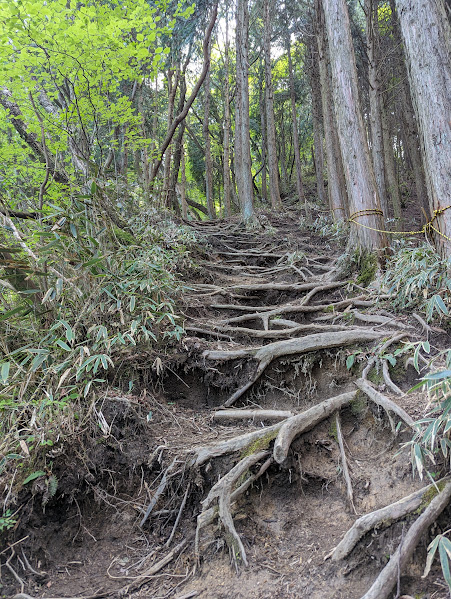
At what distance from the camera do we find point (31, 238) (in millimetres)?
3500

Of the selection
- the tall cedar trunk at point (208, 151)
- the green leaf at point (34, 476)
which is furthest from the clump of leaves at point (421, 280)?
the tall cedar trunk at point (208, 151)

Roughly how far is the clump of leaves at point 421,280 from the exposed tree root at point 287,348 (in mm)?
549

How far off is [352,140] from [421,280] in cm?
310

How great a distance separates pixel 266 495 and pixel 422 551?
3.39 feet

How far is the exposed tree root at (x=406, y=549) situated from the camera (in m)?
1.69

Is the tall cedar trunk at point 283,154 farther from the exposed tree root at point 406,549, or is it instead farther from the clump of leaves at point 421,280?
the exposed tree root at point 406,549

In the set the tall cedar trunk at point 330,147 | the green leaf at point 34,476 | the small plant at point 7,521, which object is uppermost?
the tall cedar trunk at point 330,147

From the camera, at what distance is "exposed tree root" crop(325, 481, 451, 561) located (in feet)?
6.33

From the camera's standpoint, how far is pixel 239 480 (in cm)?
253

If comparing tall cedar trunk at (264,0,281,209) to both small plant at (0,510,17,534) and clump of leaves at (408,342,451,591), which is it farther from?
small plant at (0,510,17,534)

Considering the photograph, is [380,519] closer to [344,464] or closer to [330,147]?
[344,464]

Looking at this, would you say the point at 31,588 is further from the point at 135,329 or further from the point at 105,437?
the point at 135,329

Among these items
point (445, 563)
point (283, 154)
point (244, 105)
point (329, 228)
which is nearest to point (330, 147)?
point (329, 228)

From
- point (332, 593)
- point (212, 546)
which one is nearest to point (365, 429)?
point (332, 593)
